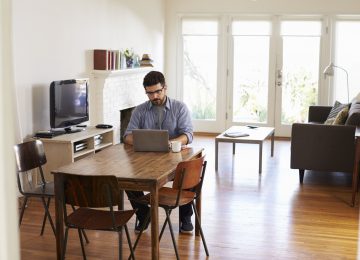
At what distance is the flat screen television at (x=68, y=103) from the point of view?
596 cm

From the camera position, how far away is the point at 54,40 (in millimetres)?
6285

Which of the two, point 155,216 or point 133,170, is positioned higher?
point 133,170

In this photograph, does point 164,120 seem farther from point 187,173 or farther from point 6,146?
point 6,146

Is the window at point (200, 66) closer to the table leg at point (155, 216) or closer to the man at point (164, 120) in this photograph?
the man at point (164, 120)

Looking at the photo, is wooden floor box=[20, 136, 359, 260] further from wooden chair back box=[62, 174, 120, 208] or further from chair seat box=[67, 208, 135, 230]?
wooden chair back box=[62, 174, 120, 208]

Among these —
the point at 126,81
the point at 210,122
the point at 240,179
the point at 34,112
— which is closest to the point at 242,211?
the point at 240,179

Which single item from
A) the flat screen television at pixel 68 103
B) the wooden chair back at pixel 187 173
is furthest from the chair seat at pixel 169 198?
the flat screen television at pixel 68 103

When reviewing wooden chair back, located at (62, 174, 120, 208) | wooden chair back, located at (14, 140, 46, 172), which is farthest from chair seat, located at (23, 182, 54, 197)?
wooden chair back, located at (62, 174, 120, 208)

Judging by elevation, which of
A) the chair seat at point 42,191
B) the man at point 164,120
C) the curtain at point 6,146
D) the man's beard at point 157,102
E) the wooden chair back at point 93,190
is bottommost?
the chair seat at point 42,191

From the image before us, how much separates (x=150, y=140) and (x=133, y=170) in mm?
643

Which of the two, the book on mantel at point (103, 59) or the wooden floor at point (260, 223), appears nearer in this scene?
the wooden floor at point (260, 223)

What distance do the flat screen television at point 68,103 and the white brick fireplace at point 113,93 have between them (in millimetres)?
626

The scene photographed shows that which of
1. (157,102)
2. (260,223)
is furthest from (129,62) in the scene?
(260,223)

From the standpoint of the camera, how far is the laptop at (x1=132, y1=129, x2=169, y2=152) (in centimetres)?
401
